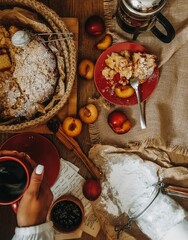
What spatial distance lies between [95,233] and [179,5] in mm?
688

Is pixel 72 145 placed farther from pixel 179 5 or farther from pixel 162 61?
pixel 179 5

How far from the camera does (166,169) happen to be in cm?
123

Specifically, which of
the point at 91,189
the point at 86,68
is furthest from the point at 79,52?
the point at 91,189

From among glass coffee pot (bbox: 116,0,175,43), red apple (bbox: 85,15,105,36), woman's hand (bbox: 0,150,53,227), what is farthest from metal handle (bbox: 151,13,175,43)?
woman's hand (bbox: 0,150,53,227)

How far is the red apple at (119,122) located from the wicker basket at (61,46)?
0.50 ft

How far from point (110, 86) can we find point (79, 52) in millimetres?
135

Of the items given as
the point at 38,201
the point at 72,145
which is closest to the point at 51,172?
the point at 72,145

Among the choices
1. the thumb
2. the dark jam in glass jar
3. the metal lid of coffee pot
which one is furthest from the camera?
the dark jam in glass jar

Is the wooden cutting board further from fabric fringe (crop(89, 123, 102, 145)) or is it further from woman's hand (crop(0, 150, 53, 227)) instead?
woman's hand (crop(0, 150, 53, 227))

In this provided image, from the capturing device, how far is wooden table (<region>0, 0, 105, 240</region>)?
4.05 feet

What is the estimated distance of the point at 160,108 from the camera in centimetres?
124

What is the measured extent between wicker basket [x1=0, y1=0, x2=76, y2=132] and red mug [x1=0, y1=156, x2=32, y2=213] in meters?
0.12

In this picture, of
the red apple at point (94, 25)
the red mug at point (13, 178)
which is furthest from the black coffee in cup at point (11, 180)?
the red apple at point (94, 25)

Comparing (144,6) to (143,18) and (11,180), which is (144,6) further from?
(11,180)
